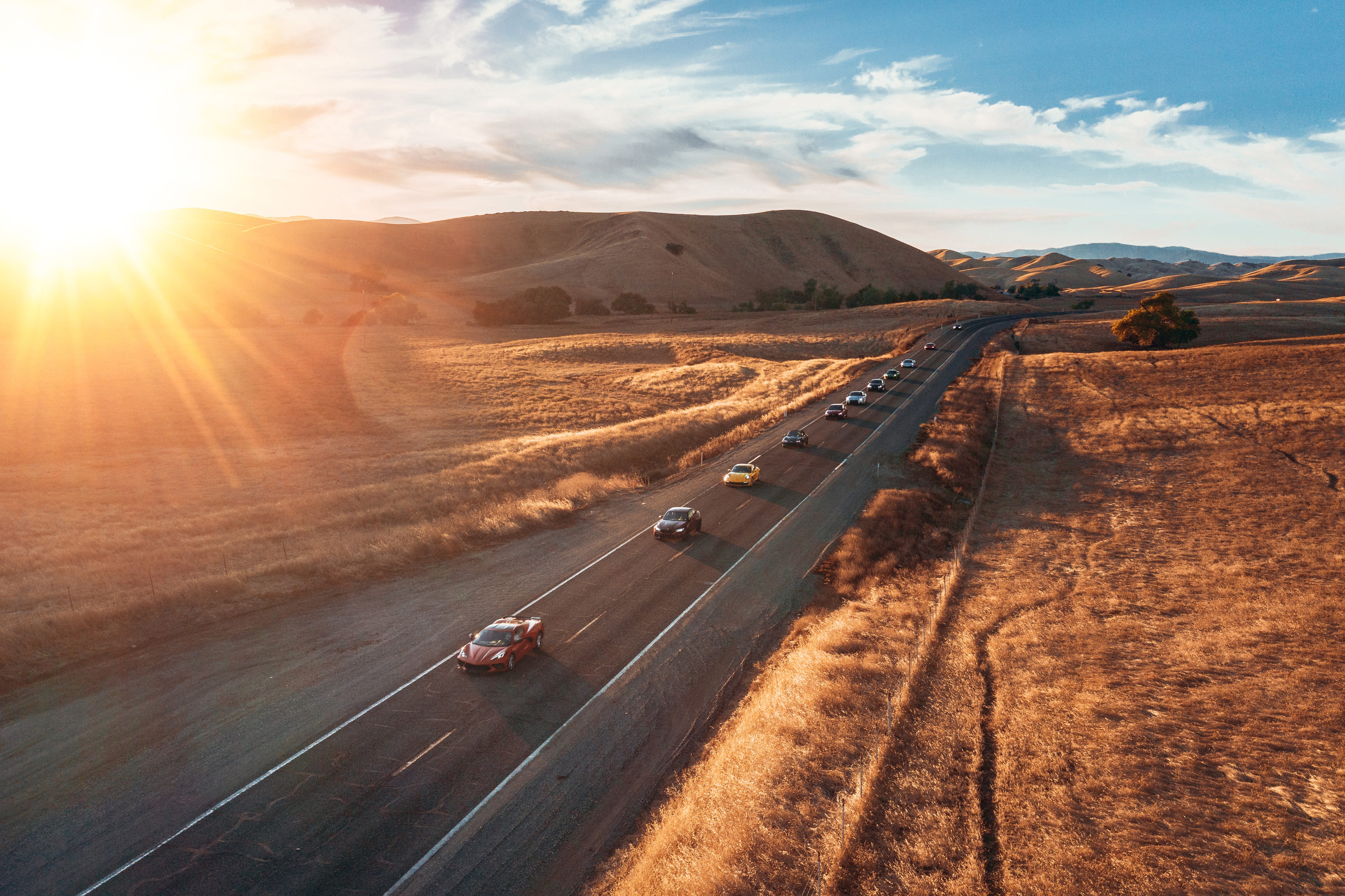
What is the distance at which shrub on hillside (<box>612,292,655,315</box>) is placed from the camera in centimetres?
13688

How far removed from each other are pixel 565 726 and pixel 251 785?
632 cm

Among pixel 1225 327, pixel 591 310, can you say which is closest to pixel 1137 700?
pixel 1225 327

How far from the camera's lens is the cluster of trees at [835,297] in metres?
147

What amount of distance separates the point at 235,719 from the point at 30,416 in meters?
52.2

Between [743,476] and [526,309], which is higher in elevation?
[526,309]

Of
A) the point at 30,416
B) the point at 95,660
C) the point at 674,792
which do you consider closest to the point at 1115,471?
the point at 674,792

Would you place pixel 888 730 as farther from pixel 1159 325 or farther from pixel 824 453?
pixel 1159 325

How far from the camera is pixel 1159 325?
7181 centimetres

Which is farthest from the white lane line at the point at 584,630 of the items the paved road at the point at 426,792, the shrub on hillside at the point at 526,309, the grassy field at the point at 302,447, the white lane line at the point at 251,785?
the shrub on hillside at the point at 526,309

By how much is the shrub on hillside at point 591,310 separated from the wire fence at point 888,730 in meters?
116

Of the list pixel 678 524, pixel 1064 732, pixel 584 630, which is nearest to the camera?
pixel 1064 732

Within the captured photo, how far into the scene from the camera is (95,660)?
1748 centimetres

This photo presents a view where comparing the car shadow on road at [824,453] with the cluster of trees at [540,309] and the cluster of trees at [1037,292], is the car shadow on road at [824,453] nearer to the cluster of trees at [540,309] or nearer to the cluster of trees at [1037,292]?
the cluster of trees at [540,309]

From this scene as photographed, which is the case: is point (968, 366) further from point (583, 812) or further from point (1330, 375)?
point (583, 812)
